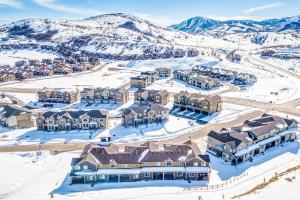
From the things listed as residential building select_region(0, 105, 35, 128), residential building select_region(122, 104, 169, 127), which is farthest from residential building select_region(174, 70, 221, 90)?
residential building select_region(0, 105, 35, 128)

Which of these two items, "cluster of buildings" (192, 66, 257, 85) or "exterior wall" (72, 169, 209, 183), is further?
"cluster of buildings" (192, 66, 257, 85)

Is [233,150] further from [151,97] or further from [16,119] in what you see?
[16,119]

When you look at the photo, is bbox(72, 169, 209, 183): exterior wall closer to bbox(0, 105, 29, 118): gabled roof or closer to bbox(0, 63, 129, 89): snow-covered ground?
bbox(0, 105, 29, 118): gabled roof

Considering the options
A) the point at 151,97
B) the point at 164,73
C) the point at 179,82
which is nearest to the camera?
the point at 151,97

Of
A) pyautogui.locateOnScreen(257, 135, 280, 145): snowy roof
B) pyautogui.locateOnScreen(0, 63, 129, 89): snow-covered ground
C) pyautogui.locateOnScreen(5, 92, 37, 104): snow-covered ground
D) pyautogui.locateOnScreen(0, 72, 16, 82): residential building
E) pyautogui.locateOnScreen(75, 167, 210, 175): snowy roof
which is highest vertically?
pyautogui.locateOnScreen(0, 72, 16, 82): residential building

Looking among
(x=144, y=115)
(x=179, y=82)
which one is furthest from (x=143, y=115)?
(x=179, y=82)

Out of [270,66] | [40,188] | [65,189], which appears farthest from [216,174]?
[270,66]

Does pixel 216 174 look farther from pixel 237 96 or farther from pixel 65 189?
pixel 237 96
